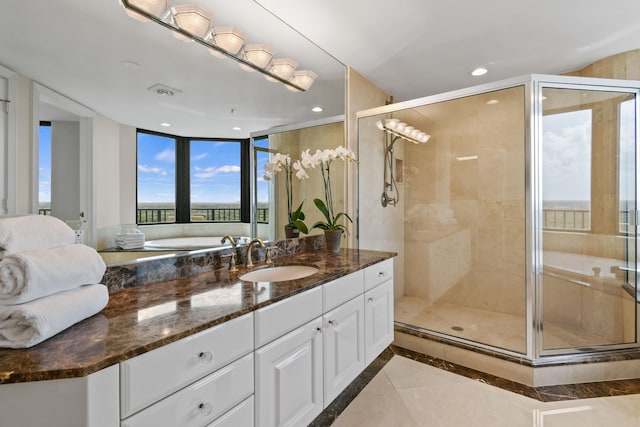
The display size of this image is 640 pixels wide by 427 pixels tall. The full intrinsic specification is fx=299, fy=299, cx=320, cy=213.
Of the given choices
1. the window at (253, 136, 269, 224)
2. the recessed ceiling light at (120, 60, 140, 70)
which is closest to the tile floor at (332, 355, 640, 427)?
the window at (253, 136, 269, 224)

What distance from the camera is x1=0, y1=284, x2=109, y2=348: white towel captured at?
719mm

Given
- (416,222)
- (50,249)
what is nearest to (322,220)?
(416,222)

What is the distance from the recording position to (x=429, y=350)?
2.38 metres

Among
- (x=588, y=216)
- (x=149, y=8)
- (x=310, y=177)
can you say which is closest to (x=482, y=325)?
(x=588, y=216)

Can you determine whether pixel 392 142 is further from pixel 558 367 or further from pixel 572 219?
pixel 558 367

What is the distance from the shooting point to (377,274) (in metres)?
1.94

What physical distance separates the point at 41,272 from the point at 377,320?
1675 millimetres

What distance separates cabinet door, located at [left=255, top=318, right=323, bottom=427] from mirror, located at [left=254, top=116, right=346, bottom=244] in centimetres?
76

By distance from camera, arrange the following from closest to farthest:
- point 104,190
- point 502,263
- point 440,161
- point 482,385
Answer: point 104,190, point 482,385, point 502,263, point 440,161

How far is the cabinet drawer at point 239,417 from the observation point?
96cm

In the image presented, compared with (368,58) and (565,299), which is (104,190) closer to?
(368,58)

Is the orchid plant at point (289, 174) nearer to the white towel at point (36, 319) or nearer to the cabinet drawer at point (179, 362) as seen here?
the cabinet drawer at point (179, 362)

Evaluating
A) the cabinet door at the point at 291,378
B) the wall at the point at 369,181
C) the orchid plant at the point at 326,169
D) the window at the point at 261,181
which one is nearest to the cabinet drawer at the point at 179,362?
the cabinet door at the point at 291,378

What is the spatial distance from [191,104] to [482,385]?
2.46 meters
